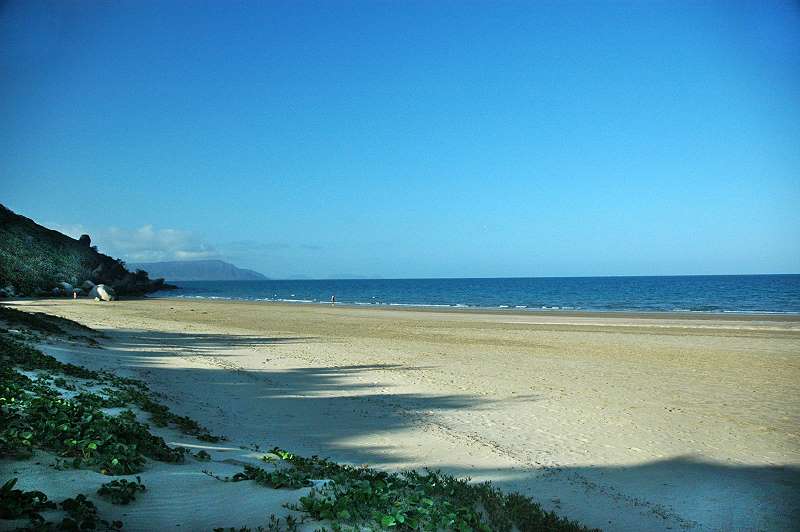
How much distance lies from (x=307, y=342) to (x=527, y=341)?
974 centimetres

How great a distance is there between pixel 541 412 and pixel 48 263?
63.6 m

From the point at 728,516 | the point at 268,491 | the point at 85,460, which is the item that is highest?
the point at 85,460

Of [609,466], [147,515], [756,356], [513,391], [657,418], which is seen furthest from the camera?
[756,356]

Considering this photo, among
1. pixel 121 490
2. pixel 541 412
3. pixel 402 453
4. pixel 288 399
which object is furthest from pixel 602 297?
pixel 121 490

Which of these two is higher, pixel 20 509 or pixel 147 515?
pixel 20 509

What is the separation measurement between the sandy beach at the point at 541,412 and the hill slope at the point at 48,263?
123 ft

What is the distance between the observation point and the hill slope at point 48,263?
49094mm

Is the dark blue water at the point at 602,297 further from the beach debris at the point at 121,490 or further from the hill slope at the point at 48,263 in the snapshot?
the beach debris at the point at 121,490

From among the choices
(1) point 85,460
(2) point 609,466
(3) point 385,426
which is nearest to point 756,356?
(2) point 609,466

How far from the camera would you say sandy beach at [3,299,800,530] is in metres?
6.83

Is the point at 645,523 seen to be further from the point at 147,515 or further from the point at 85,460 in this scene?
the point at 85,460

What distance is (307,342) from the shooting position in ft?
70.0

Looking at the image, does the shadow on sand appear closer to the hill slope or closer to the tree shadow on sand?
the tree shadow on sand

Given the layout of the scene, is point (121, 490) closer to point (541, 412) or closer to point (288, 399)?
point (288, 399)
